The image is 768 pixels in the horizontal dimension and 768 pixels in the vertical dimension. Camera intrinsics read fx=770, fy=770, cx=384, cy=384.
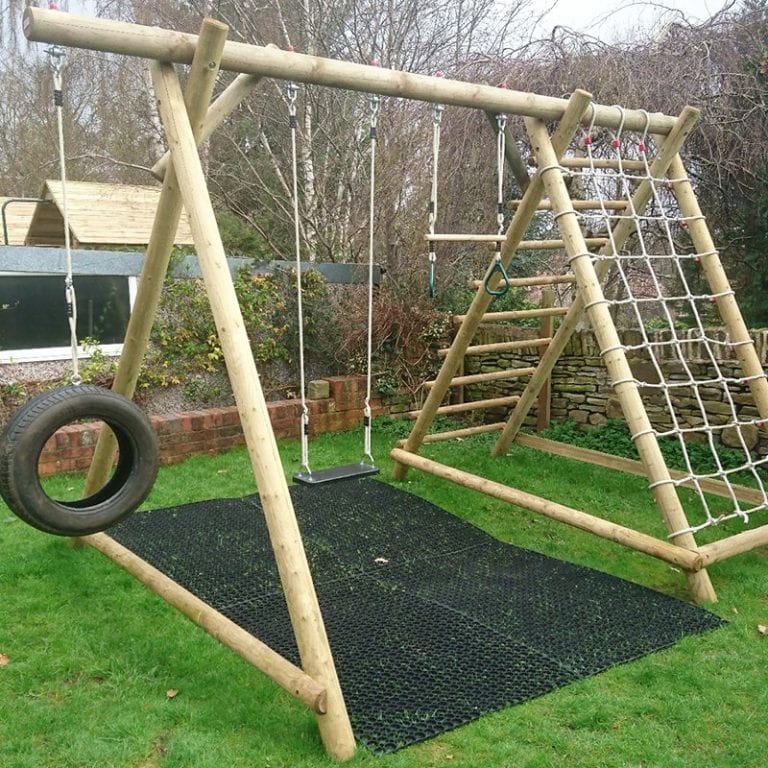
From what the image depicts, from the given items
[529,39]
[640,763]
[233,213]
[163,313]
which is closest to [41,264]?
[163,313]

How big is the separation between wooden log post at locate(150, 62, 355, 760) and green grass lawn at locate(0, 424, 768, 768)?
0.69 feet

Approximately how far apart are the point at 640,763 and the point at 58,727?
1.85 meters

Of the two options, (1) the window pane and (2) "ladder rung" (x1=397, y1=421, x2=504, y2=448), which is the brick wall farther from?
(2) "ladder rung" (x1=397, y1=421, x2=504, y2=448)

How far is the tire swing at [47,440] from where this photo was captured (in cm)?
259

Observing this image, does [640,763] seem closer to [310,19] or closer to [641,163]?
[641,163]

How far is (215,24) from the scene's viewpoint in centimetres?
266

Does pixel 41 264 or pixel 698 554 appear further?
pixel 41 264

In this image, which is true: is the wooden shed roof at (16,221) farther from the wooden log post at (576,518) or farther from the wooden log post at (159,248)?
the wooden log post at (576,518)

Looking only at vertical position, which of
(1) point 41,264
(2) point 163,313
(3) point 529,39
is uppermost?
(3) point 529,39

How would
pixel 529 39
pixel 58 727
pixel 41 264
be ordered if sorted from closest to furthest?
pixel 58 727
pixel 41 264
pixel 529 39

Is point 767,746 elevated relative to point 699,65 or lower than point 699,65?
lower

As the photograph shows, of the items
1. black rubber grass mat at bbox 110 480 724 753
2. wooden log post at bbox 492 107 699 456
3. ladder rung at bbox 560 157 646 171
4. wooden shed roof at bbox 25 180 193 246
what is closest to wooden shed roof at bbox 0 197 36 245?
wooden shed roof at bbox 25 180 193 246

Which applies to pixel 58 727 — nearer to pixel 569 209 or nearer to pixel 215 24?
pixel 215 24

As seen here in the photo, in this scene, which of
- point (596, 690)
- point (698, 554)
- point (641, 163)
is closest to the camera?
point (596, 690)
